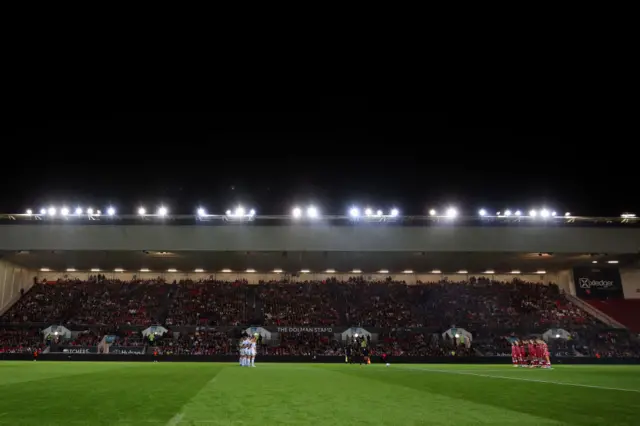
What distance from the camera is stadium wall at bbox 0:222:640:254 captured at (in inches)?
1452

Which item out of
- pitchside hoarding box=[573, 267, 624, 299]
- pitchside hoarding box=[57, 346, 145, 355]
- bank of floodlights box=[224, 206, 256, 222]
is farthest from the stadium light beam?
pitchside hoarding box=[573, 267, 624, 299]

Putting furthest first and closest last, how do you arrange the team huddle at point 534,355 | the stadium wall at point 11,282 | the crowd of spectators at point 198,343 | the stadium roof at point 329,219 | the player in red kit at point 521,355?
the stadium wall at point 11,282, the stadium roof at point 329,219, the crowd of spectators at point 198,343, the player in red kit at point 521,355, the team huddle at point 534,355

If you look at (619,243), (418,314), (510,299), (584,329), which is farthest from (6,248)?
(619,243)

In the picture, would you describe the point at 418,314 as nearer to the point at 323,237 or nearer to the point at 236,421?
the point at 323,237

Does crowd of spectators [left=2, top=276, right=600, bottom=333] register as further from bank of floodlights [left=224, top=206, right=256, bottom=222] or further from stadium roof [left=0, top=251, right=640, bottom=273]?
Result: bank of floodlights [left=224, top=206, right=256, bottom=222]

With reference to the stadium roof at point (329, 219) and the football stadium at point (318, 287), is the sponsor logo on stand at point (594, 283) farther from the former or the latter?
the stadium roof at point (329, 219)

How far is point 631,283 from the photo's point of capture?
4200cm

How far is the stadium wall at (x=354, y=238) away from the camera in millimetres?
36875

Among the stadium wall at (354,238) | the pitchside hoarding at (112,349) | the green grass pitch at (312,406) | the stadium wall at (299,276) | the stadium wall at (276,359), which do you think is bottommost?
the stadium wall at (276,359)

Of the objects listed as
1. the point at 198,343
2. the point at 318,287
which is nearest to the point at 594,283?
the point at 318,287

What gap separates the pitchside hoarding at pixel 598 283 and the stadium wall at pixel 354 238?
6.39 metres

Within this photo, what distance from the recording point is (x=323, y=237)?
37344 millimetres

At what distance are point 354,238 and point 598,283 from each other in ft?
83.8

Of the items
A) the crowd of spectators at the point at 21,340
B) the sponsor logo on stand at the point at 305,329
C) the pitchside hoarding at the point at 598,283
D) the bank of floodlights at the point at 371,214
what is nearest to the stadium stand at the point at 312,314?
the crowd of spectators at the point at 21,340
